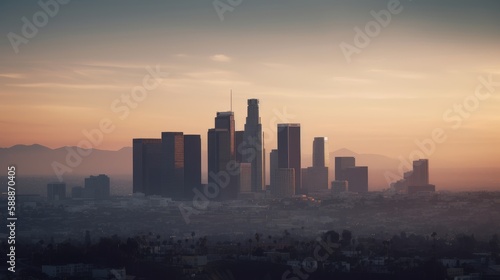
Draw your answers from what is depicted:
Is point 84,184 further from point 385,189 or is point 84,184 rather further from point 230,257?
point 230,257

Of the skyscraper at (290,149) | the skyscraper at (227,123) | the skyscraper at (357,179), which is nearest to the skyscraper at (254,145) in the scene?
the skyscraper at (227,123)

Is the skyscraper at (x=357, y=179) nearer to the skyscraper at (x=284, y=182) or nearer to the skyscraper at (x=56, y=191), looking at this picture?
the skyscraper at (x=284, y=182)

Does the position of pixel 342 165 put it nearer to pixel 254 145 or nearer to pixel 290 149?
pixel 290 149

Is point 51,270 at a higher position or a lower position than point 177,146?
lower

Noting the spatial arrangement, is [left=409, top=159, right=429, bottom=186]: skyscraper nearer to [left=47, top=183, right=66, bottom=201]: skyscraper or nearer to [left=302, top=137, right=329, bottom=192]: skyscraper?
[left=302, top=137, right=329, bottom=192]: skyscraper

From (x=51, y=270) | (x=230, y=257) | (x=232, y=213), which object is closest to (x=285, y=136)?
(x=232, y=213)

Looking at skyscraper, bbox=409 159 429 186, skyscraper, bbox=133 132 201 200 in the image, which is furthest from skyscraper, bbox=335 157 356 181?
skyscraper, bbox=133 132 201 200

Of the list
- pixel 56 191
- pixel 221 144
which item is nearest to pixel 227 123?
pixel 221 144
